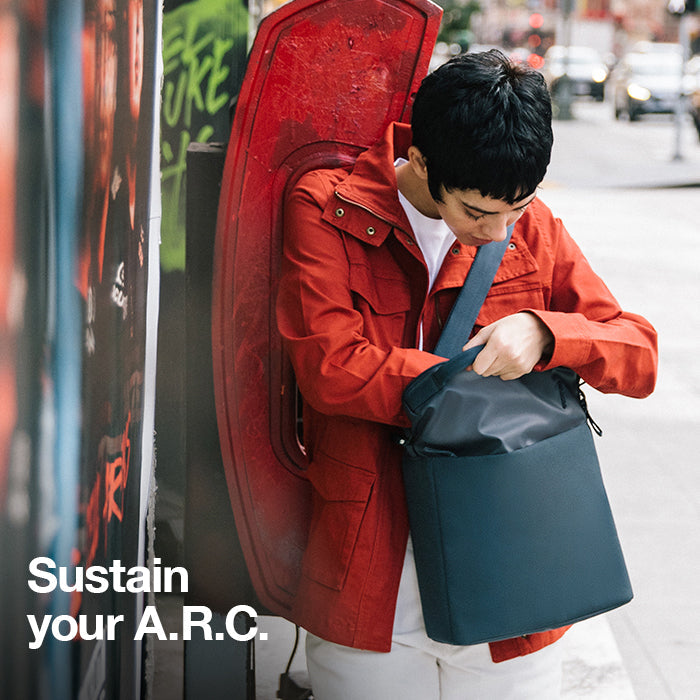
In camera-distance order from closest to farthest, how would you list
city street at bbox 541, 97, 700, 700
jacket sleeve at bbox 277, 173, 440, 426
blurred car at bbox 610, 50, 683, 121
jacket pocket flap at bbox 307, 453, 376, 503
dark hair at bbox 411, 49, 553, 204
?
dark hair at bbox 411, 49, 553, 204 → jacket sleeve at bbox 277, 173, 440, 426 → jacket pocket flap at bbox 307, 453, 376, 503 → city street at bbox 541, 97, 700, 700 → blurred car at bbox 610, 50, 683, 121

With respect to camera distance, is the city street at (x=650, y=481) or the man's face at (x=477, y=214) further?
the city street at (x=650, y=481)

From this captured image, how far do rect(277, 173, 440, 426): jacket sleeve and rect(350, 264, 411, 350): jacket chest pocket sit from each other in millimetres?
24

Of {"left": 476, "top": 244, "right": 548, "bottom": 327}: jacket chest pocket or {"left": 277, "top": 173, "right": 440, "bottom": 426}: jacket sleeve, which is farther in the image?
{"left": 476, "top": 244, "right": 548, "bottom": 327}: jacket chest pocket

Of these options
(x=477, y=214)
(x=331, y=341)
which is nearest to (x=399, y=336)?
(x=331, y=341)

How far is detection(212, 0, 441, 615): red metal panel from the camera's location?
193 centimetres

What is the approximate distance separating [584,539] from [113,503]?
2.45 ft

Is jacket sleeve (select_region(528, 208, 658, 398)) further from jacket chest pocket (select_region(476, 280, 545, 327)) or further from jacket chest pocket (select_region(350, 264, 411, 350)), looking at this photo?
jacket chest pocket (select_region(350, 264, 411, 350))

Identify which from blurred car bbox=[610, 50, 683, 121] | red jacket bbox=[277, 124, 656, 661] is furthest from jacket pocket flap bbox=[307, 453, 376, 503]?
blurred car bbox=[610, 50, 683, 121]

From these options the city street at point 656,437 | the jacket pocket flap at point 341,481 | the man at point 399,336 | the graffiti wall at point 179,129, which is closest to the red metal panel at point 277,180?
the man at point 399,336

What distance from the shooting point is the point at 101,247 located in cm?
147

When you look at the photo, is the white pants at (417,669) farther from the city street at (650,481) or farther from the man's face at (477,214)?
the city street at (650,481)

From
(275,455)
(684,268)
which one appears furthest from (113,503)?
(684,268)

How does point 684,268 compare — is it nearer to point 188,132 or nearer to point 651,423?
point 651,423

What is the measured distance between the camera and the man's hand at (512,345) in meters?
1.62
